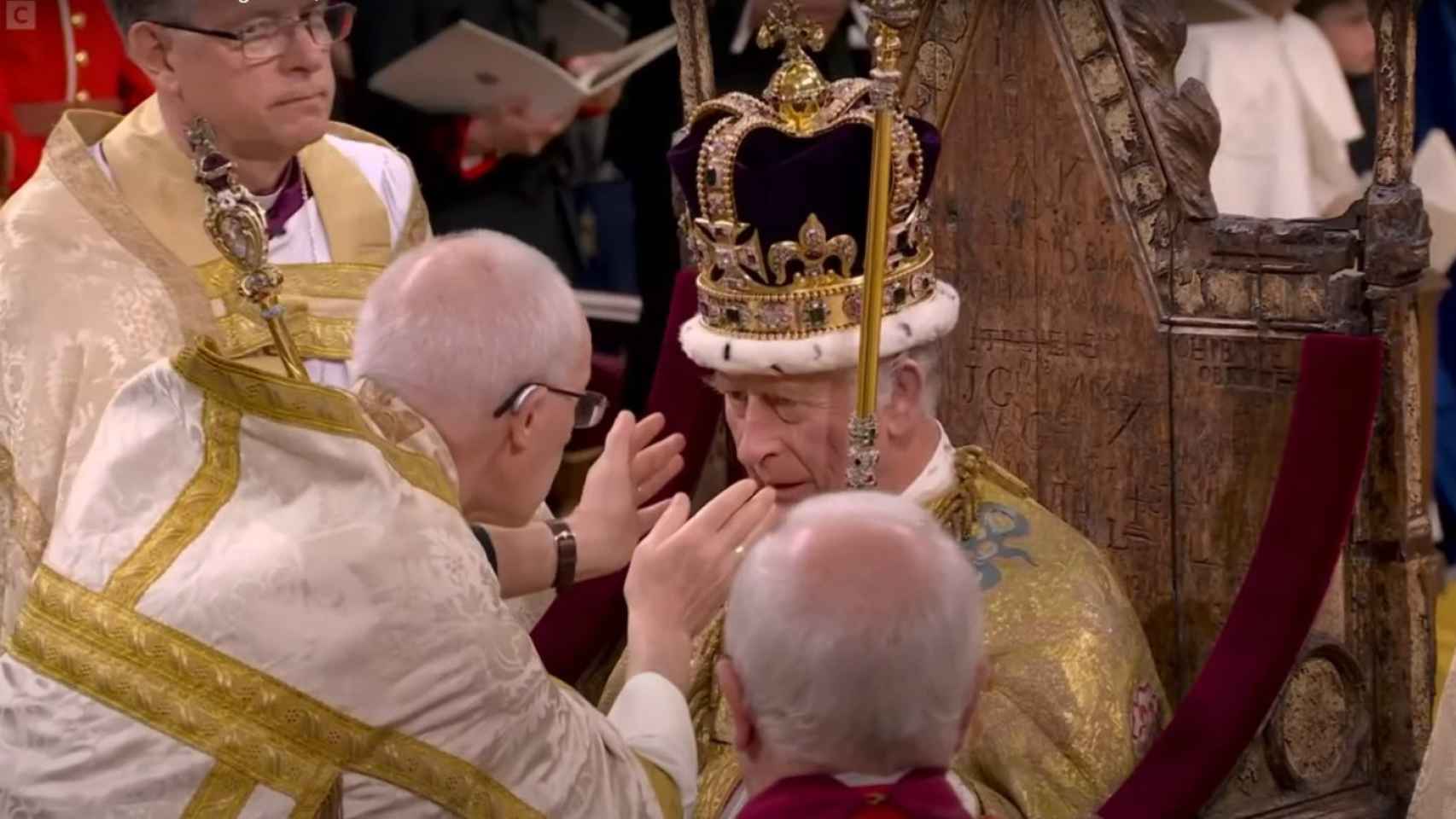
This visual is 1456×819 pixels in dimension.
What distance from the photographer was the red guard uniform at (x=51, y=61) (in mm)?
5609

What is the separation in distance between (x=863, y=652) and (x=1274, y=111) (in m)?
3.52

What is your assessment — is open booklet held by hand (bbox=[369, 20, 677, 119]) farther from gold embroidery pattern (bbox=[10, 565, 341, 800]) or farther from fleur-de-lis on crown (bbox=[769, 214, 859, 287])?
gold embroidery pattern (bbox=[10, 565, 341, 800])

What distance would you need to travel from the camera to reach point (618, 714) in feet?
8.48

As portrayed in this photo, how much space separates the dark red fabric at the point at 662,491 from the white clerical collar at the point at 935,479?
2.67 ft

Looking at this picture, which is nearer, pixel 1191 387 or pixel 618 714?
pixel 618 714

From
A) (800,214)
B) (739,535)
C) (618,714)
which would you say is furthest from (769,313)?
(618,714)

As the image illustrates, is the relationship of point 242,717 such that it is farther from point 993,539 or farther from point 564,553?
point 993,539

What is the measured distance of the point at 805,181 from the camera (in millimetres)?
3230

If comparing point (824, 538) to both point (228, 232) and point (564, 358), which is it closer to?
point (564, 358)

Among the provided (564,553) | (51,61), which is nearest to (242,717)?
(564,553)

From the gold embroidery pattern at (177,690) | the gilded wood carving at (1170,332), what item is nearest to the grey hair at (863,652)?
the gold embroidery pattern at (177,690)

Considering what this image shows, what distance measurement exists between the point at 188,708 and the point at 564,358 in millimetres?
542

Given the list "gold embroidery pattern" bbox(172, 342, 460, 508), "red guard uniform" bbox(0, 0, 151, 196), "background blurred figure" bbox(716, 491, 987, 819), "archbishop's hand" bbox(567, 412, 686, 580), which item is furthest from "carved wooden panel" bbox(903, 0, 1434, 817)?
"red guard uniform" bbox(0, 0, 151, 196)

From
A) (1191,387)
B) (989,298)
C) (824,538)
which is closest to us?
(824,538)
